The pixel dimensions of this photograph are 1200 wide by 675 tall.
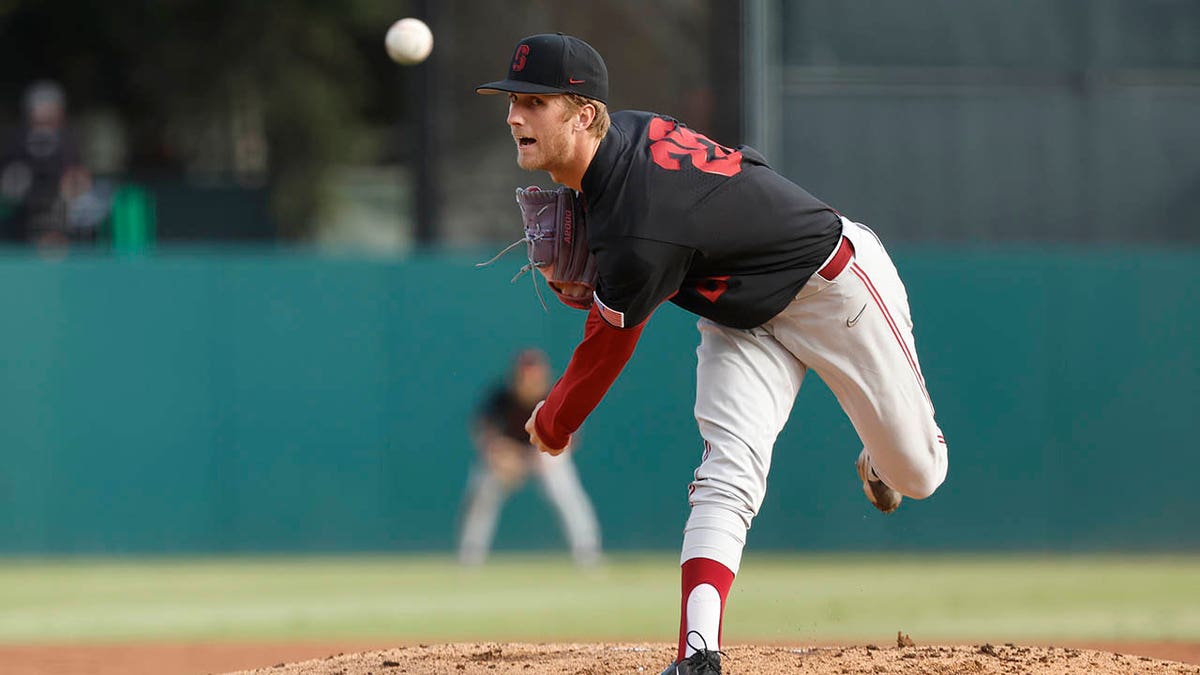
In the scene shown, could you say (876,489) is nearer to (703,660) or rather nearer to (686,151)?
(703,660)

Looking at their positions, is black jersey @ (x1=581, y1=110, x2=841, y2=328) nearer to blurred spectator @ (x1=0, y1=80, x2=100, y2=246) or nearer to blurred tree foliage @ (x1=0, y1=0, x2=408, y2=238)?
blurred spectator @ (x1=0, y1=80, x2=100, y2=246)

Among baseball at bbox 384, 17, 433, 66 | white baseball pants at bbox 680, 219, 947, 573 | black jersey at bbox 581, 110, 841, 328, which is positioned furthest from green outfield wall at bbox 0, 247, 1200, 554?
black jersey at bbox 581, 110, 841, 328

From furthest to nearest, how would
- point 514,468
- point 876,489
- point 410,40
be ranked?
1. point 514,468
2. point 410,40
3. point 876,489

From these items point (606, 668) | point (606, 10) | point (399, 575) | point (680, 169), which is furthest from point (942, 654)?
point (606, 10)

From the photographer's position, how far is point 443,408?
12195 millimetres

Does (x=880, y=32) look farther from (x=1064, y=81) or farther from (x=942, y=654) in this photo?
(x=942, y=654)

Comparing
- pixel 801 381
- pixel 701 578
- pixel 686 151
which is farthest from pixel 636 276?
pixel 701 578

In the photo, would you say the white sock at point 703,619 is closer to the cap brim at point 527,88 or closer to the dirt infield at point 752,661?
→ the dirt infield at point 752,661

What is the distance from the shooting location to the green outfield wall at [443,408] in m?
11.9

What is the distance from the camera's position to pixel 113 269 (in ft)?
40.2

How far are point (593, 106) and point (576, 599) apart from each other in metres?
5.97

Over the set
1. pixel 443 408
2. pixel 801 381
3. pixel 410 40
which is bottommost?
pixel 443 408

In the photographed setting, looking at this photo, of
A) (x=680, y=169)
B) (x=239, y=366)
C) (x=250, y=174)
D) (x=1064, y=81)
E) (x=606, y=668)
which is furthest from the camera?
(x=250, y=174)

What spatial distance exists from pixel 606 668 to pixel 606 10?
9260 millimetres
